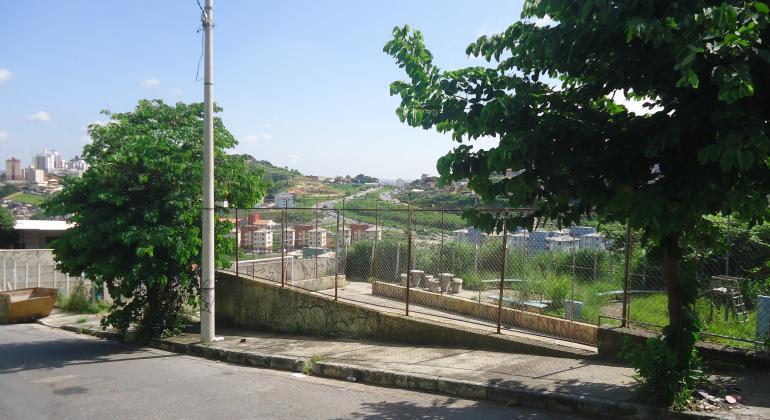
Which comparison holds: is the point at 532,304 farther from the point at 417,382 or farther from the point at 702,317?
the point at 417,382

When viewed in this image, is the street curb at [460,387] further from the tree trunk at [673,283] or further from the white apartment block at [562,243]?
the white apartment block at [562,243]

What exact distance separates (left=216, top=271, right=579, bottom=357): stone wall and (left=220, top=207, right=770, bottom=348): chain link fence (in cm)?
38

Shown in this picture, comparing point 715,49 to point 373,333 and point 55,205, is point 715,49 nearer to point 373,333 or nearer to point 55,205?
point 373,333

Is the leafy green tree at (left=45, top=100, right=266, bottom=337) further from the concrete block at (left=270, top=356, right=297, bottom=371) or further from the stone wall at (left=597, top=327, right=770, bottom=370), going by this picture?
the stone wall at (left=597, top=327, right=770, bottom=370)

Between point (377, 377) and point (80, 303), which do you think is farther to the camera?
point (80, 303)

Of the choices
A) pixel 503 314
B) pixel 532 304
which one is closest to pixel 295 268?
pixel 532 304

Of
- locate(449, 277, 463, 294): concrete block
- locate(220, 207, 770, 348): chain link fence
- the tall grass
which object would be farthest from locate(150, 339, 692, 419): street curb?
the tall grass

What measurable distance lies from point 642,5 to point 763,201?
1.82m

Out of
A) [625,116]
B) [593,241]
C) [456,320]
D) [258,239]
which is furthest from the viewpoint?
[258,239]

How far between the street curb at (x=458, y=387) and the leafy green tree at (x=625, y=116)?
0.59 meters

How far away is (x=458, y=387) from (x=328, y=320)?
4.71m

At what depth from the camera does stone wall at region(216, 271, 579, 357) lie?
866cm

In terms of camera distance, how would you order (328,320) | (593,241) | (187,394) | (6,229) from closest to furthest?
(187,394) < (328,320) < (593,241) < (6,229)

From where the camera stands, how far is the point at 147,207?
1125 centimetres
